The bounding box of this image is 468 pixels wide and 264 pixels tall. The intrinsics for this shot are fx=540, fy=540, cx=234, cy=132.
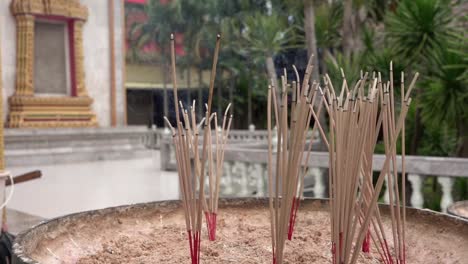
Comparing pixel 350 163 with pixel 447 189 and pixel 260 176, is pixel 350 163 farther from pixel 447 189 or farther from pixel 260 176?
pixel 260 176

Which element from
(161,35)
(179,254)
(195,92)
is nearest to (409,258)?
(179,254)

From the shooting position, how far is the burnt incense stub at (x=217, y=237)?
2.07ft

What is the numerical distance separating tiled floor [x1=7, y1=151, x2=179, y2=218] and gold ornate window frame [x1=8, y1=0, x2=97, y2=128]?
1158 millimetres

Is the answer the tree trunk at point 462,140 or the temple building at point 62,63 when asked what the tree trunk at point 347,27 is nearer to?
the tree trunk at point 462,140

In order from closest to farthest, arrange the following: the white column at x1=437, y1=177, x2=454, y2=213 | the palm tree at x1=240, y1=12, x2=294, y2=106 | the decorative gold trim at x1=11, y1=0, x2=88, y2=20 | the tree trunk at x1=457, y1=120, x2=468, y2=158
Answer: the white column at x1=437, y1=177, x2=454, y2=213
the tree trunk at x1=457, y1=120, x2=468, y2=158
the palm tree at x1=240, y1=12, x2=294, y2=106
the decorative gold trim at x1=11, y1=0, x2=88, y2=20

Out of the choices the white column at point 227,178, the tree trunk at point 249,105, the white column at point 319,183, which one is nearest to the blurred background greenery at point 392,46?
the white column at point 319,183

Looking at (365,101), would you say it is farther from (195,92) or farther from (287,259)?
(195,92)

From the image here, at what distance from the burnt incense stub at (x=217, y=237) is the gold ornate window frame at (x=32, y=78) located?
21.6 ft

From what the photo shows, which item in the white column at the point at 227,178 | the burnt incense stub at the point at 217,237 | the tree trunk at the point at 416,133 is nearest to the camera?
the burnt incense stub at the point at 217,237

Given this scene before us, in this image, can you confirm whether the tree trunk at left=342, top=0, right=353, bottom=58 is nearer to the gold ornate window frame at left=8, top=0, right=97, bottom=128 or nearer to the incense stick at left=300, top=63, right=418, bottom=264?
the gold ornate window frame at left=8, top=0, right=97, bottom=128

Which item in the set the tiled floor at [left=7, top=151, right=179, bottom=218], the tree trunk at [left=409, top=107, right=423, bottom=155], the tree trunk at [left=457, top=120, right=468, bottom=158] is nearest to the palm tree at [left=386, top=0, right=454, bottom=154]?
the tree trunk at [left=457, top=120, right=468, bottom=158]

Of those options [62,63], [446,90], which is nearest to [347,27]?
[446,90]

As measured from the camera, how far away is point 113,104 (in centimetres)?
790

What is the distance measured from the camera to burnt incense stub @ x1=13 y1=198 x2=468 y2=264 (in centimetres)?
63
